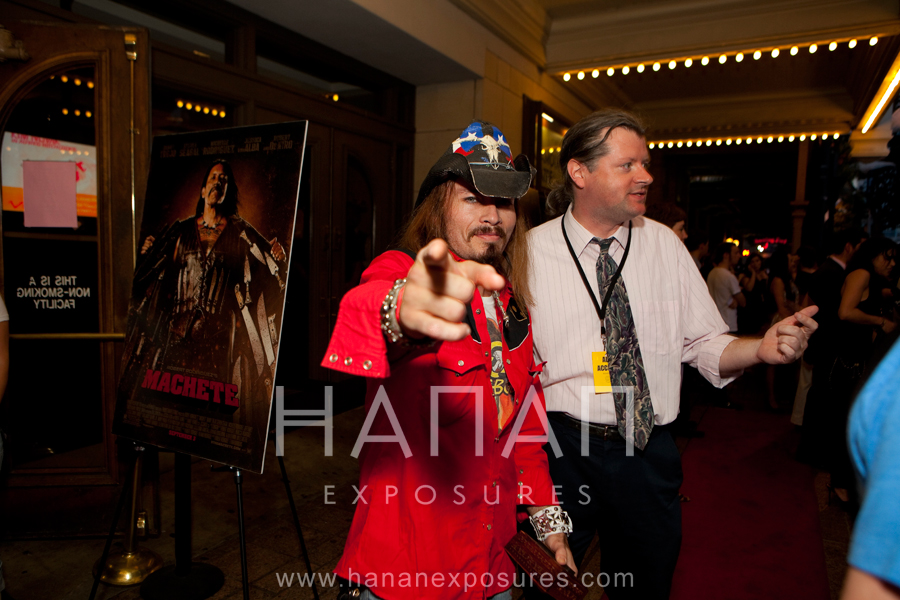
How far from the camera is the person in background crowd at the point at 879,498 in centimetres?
42

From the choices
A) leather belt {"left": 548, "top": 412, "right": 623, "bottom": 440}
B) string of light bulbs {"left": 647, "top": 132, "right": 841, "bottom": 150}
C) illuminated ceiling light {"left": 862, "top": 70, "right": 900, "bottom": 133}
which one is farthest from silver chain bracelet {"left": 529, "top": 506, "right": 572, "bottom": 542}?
string of light bulbs {"left": 647, "top": 132, "right": 841, "bottom": 150}

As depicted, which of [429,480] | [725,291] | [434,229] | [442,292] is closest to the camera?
[442,292]

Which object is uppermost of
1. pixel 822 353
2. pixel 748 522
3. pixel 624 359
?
pixel 624 359


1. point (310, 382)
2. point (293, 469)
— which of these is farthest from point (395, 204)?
point (293, 469)

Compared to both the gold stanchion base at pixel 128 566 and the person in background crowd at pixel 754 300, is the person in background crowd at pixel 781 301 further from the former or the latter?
the gold stanchion base at pixel 128 566

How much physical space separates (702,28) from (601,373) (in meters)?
5.29

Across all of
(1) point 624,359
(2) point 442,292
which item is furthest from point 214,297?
(1) point 624,359

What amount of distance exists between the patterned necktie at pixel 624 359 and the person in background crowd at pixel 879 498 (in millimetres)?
1144

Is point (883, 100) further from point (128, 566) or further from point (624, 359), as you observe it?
point (128, 566)

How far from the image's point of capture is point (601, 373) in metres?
1.66

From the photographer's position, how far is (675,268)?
177 cm

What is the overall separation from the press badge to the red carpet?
1511 millimetres

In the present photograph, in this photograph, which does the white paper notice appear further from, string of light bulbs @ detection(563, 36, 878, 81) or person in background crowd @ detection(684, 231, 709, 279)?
string of light bulbs @ detection(563, 36, 878, 81)

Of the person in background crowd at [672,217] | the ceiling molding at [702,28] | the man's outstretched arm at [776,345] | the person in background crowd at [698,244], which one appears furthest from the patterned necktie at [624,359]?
the ceiling molding at [702,28]
